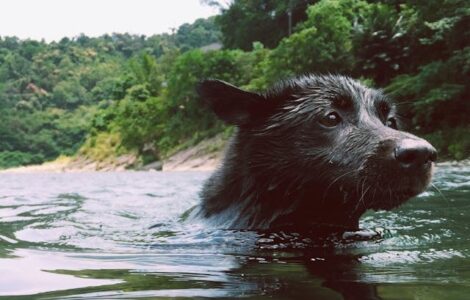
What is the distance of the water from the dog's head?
38 cm

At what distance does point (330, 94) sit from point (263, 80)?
3728 centimetres

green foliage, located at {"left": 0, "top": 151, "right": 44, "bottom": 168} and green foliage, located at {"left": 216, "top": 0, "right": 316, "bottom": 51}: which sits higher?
green foliage, located at {"left": 216, "top": 0, "right": 316, "bottom": 51}

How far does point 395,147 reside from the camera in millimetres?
2959

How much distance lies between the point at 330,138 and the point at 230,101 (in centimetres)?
66

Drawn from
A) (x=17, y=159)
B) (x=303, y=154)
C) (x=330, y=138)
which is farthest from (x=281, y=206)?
(x=17, y=159)

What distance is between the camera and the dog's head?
3023 millimetres

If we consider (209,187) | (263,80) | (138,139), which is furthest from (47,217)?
(138,139)

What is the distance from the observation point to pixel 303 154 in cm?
346

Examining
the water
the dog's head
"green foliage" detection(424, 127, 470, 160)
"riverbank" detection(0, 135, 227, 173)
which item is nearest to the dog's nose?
the dog's head

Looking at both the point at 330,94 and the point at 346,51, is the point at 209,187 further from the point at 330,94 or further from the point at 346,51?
the point at 346,51

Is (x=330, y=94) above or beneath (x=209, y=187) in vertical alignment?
above

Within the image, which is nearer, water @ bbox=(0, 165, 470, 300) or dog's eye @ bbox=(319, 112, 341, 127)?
water @ bbox=(0, 165, 470, 300)

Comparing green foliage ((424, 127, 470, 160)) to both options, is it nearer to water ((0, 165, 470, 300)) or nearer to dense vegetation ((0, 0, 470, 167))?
dense vegetation ((0, 0, 470, 167))

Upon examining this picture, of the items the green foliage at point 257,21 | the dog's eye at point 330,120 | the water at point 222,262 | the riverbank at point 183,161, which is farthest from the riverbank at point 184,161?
the dog's eye at point 330,120
